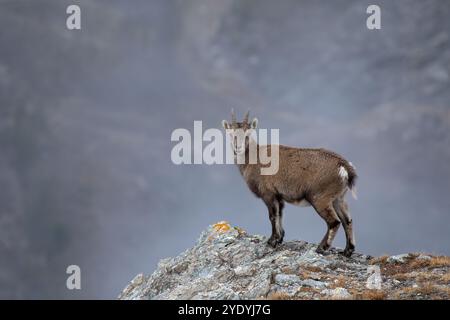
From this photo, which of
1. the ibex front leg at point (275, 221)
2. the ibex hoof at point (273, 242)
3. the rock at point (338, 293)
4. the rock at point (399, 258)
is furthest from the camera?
the ibex hoof at point (273, 242)

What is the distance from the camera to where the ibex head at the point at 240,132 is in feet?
69.4

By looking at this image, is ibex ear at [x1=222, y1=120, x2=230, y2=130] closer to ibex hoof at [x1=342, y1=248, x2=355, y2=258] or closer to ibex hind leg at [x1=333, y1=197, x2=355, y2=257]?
ibex hind leg at [x1=333, y1=197, x2=355, y2=257]

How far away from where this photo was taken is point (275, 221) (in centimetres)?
2028

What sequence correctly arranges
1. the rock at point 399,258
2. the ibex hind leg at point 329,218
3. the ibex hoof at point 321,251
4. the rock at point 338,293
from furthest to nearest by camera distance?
the ibex hoof at point 321,251 → the rock at point 399,258 → the ibex hind leg at point 329,218 → the rock at point 338,293

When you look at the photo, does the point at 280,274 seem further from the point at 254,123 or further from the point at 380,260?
the point at 254,123

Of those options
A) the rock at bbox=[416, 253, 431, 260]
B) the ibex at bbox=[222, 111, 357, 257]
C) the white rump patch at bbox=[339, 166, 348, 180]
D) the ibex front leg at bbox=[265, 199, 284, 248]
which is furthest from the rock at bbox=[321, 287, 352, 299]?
the ibex front leg at bbox=[265, 199, 284, 248]

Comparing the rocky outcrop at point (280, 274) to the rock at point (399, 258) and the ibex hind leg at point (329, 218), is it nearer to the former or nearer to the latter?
the rock at point (399, 258)

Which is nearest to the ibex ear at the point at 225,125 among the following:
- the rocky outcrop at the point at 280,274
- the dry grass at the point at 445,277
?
the rocky outcrop at the point at 280,274

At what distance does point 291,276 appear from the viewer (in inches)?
656

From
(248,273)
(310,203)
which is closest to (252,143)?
(310,203)

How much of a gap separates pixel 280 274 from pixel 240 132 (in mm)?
6690
